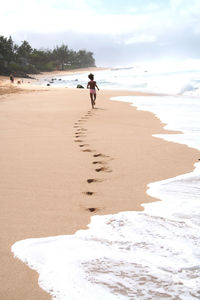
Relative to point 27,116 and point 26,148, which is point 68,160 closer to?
point 26,148

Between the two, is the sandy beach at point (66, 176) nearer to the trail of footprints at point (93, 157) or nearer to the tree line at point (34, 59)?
the trail of footprints at point (93, 157)

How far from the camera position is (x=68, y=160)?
3520 mm

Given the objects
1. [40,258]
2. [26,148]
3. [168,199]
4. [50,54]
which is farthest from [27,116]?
[50,54]

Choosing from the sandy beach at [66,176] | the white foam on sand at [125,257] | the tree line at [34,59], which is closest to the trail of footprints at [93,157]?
the sandy beach at [66,176]

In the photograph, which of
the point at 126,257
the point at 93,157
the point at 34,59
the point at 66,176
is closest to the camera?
the point at 126,257

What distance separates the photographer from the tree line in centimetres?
7121

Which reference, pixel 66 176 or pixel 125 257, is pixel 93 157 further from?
pixel 125 257

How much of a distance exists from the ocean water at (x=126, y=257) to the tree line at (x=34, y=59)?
213 feet

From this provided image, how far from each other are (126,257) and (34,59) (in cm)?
10343

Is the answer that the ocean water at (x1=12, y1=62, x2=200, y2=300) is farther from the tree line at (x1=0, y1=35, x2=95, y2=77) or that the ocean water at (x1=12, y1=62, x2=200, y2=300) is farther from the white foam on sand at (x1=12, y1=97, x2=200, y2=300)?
the tree line at (x1=0, y1=35, x2=95, y2=77)

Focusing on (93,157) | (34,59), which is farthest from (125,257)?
(34,59)

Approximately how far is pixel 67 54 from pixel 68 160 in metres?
127

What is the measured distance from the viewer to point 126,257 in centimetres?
158

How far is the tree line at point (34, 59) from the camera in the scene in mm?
71206
